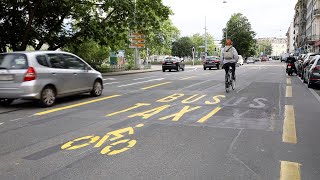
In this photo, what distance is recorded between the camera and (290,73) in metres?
28.7

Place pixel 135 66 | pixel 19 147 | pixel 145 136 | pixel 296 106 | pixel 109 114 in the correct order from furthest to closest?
pixel 135 66, pixel 296 106, pixel 109 114, pixel 145 136, pixel 19 147

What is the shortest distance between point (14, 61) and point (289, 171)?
8.16 meters

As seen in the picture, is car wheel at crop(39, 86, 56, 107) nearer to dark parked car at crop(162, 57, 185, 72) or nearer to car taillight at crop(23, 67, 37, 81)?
car taillight at crop(23, 67, 37, 81)

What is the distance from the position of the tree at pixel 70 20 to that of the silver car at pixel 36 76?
592 inches

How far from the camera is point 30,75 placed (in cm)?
1043

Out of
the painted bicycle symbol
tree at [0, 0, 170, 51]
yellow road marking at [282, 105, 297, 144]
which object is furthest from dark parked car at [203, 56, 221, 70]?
the painted bicycle symbol

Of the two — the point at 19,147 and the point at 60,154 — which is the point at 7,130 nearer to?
the point at 19,147

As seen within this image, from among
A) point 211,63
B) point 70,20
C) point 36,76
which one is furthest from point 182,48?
point 36,76

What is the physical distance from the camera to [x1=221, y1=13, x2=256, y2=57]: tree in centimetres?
10788

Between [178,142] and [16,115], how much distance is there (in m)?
4.67

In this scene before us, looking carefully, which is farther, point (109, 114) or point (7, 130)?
point (109, 114)

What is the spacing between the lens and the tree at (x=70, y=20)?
26.8 meters

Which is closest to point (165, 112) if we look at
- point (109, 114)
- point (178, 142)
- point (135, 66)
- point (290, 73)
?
point (109, 114)

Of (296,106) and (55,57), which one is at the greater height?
(55,57)
